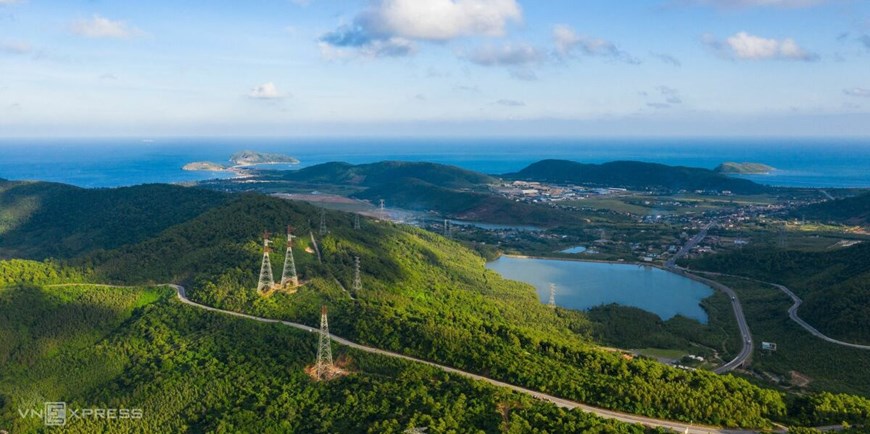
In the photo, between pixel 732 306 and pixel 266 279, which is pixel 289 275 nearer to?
pixel 266 279

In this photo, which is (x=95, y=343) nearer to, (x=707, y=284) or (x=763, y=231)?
(x=707, y=284)

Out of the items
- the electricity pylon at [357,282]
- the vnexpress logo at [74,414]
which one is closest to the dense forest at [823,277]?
the electricity pylon at [357,282]

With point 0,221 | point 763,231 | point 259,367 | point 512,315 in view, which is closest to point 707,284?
point 512,315

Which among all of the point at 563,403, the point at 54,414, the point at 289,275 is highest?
the point at 289,275

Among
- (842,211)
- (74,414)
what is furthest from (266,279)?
(842,211)

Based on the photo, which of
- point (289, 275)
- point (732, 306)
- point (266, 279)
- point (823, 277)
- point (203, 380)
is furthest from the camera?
point (823, 277)

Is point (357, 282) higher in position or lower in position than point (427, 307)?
higher

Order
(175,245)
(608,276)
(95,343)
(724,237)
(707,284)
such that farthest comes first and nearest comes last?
(724,237) < (608,276) < (707,284) < (175,245) < (95,343)
